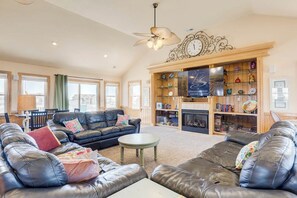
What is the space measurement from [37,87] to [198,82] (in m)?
5.78

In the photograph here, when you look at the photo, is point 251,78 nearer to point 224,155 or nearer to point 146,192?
point 224,155

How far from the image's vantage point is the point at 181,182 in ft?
4.25

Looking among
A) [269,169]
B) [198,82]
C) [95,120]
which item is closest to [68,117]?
[95,120]

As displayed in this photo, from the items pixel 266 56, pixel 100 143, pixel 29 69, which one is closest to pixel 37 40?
pixel 29 69

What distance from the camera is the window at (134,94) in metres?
8.08

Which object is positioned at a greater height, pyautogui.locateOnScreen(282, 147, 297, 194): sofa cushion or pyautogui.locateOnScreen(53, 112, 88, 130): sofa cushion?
pyautogui.locateOnScreen(53, 112, 88, 130): sofa cushion

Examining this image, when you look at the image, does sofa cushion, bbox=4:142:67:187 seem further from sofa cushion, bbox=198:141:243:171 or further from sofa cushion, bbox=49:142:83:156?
sofa cushion, bbox=198:141:243:171

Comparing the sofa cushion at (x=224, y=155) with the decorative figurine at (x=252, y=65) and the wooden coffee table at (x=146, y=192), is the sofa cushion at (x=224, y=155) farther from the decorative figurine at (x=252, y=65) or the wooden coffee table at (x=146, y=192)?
the decorative figurine at (x=252, y=65)

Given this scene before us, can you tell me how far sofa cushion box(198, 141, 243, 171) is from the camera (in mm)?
2020

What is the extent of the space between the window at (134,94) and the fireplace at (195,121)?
2680 mm

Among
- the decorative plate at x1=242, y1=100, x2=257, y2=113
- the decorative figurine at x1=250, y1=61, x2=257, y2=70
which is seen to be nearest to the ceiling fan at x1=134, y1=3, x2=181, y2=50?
the decorative figurine at x1=250, y1=61, x2=257, y2=70

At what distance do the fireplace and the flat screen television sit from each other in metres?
0.61

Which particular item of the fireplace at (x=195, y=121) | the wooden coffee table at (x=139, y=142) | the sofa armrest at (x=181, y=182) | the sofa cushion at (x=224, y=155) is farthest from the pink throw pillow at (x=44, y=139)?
the fireplace at (x=195, y=121)

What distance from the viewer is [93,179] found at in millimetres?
1404
